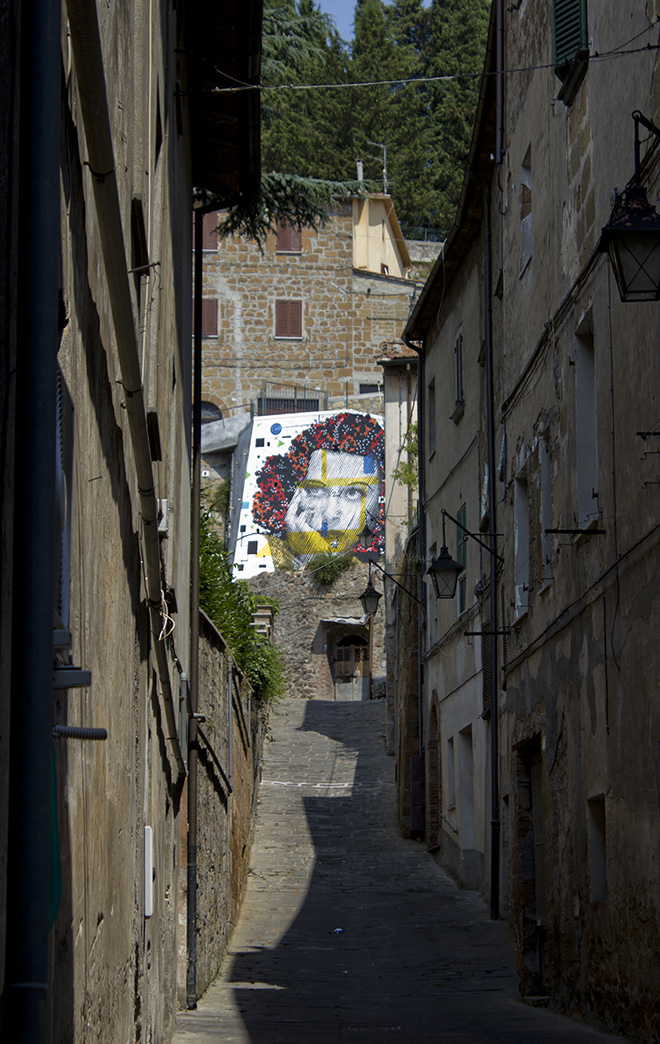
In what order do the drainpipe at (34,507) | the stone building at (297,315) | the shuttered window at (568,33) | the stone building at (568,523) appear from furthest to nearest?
1. the stone building at (297,315)
2. the shuttered window at (568,33)
3. the stone building at (568,523)
4. the drainpipe at (34,507)

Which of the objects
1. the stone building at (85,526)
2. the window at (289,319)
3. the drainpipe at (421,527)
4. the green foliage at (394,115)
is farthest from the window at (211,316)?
the stone building at (85,526)

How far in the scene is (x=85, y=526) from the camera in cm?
425

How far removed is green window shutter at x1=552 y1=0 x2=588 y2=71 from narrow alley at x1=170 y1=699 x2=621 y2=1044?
23.6ft

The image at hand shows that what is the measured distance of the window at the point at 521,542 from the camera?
12461 mm

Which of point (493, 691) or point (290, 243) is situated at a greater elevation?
point (290, 243)

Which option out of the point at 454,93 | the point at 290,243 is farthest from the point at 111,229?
the point at 454,93

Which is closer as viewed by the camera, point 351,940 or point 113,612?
point 113,612

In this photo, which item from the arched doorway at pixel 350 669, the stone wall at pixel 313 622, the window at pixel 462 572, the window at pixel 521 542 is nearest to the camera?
the window at pixel 521 542

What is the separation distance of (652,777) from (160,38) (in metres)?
5.27

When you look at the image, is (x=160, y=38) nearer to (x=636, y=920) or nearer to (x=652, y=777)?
(x=652, y=777)

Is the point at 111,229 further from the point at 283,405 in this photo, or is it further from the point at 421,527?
the point at 283,405

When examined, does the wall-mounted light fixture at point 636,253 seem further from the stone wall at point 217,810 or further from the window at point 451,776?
the window at point 451,776

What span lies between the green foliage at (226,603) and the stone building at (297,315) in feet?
95.0

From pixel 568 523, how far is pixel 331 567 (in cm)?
2823
